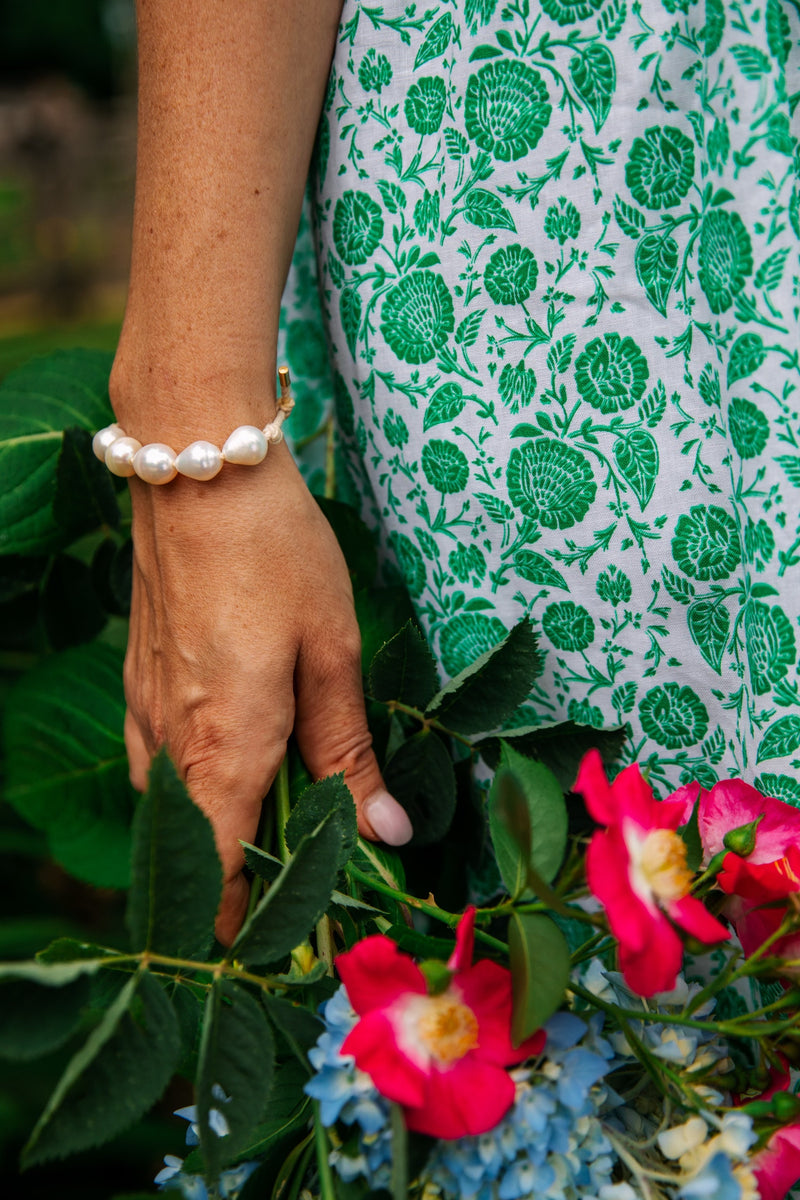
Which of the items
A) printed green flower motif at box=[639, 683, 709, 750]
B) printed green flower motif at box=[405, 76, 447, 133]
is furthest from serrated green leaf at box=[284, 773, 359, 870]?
printed green flower motif at box=[405, 76, 447, 133]

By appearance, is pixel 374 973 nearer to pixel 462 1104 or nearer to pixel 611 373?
pixel 462 1104

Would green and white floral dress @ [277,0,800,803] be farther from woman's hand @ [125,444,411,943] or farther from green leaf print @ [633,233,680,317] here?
woman's hand @ [125,444,411,943]

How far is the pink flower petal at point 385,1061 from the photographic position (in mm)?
375

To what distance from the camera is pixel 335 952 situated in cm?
54

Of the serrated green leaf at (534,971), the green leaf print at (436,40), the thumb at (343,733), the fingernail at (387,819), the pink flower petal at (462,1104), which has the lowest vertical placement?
the fingernail at (387,819)

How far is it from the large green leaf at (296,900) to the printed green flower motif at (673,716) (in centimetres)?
31

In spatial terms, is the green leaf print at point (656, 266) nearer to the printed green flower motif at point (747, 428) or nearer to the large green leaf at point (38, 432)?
the printed green flower motif at point (747, 428)

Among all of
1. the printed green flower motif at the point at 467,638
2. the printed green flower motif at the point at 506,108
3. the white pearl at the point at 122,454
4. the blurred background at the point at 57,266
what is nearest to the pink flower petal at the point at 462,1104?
the printed green flower motif at the point at 467,638

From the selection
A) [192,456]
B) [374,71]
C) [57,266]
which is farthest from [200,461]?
[57,266]

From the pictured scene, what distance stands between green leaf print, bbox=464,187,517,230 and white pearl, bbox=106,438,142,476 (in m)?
0.30

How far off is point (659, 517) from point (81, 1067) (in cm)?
49

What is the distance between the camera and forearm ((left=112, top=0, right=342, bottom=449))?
1.97 feet

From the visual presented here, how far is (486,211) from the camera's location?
2.11 feet

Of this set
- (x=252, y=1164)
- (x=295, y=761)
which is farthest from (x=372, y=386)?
(x=252, y=1164)
